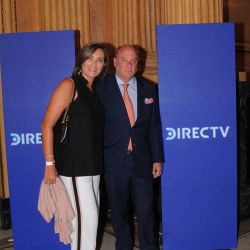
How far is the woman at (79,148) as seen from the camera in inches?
99.5

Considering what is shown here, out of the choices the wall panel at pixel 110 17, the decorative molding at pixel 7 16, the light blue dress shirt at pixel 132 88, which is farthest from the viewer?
the decorative molding at pixel 7 16

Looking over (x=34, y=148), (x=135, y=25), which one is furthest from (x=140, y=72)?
(x=34, y=148)

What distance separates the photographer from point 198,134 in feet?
10.4

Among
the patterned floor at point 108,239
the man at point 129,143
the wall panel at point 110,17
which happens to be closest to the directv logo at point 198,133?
the man at point 129,143

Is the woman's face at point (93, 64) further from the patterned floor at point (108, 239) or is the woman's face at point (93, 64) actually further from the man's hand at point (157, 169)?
the patterned floor at point (108, 239)

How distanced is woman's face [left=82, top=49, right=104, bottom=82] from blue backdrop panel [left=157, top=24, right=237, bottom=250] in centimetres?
63

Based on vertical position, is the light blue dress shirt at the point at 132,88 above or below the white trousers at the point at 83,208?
above

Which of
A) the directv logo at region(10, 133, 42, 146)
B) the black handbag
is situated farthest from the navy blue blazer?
the directv logo at region(10, 133, 42, 146)

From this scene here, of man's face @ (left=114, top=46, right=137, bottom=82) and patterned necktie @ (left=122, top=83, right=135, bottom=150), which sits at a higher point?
man's face @ (left=114, top=46, right=137, bottom=82)

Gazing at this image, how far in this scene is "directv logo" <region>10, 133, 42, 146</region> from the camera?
3135 millimetres

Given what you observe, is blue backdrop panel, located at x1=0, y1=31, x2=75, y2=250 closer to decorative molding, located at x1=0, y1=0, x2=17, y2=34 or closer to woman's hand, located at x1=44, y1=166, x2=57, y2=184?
woman's hand, located at x1=44, y1=166, x2=57, y2=184

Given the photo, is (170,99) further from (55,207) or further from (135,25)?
(135,25)

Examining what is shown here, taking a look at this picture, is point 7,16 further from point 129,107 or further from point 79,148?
point 79,148

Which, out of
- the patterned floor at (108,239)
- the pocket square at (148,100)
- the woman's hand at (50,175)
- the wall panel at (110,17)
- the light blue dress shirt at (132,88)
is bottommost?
the patterned floor at (108,239)
